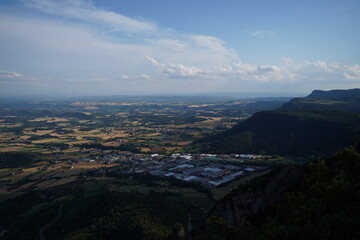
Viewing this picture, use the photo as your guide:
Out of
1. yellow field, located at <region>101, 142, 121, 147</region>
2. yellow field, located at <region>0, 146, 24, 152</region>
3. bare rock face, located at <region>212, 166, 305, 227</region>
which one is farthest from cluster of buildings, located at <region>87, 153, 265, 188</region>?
yellow field, located at <region>0, 146, 24, 152</region>

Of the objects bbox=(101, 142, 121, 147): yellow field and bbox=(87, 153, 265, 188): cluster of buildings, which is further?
bbox=(101, 142, 121, 147): yellow field

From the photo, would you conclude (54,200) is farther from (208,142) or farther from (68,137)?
(68,137)

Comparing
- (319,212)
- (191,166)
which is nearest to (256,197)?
(319,212)

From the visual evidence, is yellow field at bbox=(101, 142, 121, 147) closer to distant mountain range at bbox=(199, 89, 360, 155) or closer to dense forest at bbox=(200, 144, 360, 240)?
distant mountain range at bbox=(199, 89, 360, 155)

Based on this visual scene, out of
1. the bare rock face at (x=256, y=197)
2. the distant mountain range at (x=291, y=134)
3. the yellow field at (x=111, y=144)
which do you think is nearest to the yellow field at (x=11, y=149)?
the yellow field at (x=111, y=144)

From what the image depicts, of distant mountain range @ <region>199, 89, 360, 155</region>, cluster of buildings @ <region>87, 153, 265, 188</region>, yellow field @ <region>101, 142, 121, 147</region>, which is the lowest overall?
yellow field @ <region>101, 142, 121, 147</region>

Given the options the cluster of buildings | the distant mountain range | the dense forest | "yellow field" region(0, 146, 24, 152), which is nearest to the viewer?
the dense forest

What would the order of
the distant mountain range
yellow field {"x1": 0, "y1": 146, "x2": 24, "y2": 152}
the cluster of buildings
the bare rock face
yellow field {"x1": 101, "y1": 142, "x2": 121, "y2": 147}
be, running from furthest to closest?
yellow field {"x1": 101, "y1": 142, "x2": 121, "y2": 147}, yellow field {"x1": 0, "y1": 146, "x2": 24, "y2": 152}, the distant mountain range, the cluster of buildings, the bare rock face
